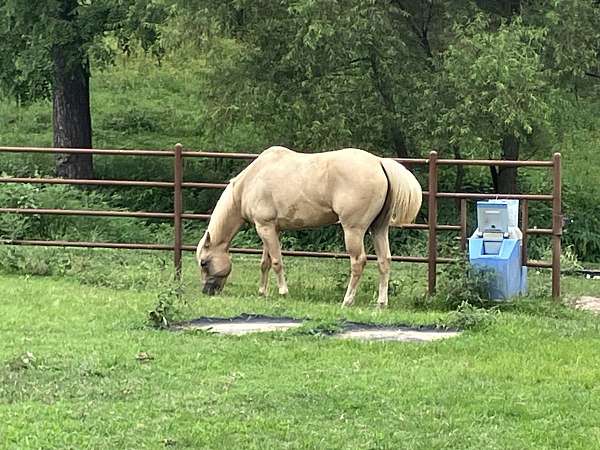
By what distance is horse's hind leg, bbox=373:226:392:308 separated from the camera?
8.77 meters

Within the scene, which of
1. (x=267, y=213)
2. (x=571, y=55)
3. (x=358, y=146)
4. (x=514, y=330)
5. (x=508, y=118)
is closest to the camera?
(x=514, y=330)

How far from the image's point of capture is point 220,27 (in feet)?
48.0

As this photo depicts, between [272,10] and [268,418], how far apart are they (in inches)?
414

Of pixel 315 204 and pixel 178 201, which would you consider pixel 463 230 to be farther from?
pixel 178 201

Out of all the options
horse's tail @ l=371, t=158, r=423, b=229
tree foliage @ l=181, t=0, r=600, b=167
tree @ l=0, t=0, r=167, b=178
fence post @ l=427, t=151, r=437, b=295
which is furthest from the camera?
tree @ l=0, t=0, r=167, b=178

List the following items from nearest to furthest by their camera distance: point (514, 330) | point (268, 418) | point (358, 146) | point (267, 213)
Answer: point (268, 418)
point (514, 330)
point (267, 213)
point (358, 146)

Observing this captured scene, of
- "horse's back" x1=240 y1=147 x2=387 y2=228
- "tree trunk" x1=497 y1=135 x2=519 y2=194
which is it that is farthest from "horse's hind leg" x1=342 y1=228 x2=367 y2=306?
"tree trunk" x1=497 y1=135 x2=519 y2=194

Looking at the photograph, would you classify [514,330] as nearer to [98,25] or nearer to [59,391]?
[59,391]

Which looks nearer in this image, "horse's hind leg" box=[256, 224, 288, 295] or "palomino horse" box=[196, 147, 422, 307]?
"palomino horse" box=[196, 147, 422, 307]

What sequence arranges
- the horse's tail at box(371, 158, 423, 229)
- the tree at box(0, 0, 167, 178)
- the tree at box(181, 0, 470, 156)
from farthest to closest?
1. the tree at box(0, 0, 167, 178)
2. the tree at box(181, 0, 470, 156)
3. the horse's tail at box(371, 158, 423, 229)

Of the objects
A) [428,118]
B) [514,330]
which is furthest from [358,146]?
[514,330]

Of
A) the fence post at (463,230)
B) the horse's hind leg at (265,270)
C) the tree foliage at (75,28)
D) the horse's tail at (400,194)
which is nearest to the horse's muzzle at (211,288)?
the horse's hind leg at (265,270)

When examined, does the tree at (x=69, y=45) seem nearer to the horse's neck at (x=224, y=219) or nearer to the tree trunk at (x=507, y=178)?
the tree trunk at (x=507, y=178)

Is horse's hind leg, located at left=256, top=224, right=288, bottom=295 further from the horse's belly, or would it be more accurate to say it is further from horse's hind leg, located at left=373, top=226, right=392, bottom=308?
horse's hind leg, located at left=373, top=226, right=392, bottom=308
